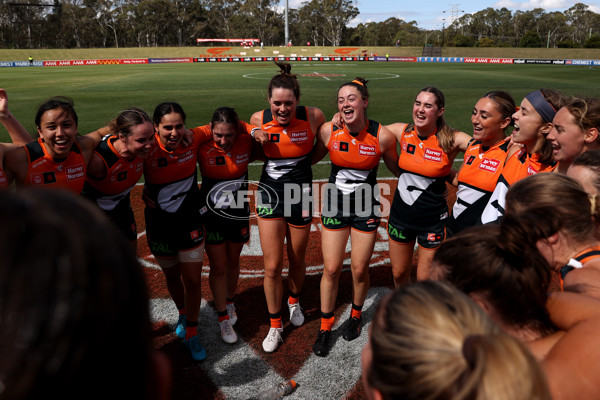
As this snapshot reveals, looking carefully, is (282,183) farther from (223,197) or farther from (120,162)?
(120,162)

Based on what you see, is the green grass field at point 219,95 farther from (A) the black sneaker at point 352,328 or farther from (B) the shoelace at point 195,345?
(B) the shoelace at point 195,345

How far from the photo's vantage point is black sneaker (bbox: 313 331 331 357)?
12.8 feet

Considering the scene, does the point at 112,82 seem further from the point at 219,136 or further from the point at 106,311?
the point at 106,311

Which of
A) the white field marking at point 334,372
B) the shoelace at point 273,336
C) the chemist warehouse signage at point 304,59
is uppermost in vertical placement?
the chemist warehouse signage at point 304,59

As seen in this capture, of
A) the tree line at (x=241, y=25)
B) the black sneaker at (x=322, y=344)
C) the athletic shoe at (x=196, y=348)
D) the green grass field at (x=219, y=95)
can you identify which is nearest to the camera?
the athletic shoe at (x=196, y=348)

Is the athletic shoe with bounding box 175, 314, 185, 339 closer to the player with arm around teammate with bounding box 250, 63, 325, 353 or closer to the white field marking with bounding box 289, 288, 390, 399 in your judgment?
the player with arm around teammate with bounding box 250, 63, 325, 353

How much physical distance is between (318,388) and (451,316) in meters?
2.72

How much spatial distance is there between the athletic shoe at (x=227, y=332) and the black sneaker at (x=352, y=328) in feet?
3.67

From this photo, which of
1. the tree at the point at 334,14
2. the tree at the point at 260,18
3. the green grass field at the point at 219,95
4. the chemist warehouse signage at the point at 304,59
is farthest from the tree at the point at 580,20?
the green grass field at the point at 219,95

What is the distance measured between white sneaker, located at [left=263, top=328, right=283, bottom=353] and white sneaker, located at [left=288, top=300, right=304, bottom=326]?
0.99 ft

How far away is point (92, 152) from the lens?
146 inches

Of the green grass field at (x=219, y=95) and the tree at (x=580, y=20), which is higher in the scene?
the tree at (x=580, y=20)

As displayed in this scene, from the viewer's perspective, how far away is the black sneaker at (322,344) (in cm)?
391

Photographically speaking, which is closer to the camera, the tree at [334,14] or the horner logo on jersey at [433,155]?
the horner logo on jersey at [433,155]
